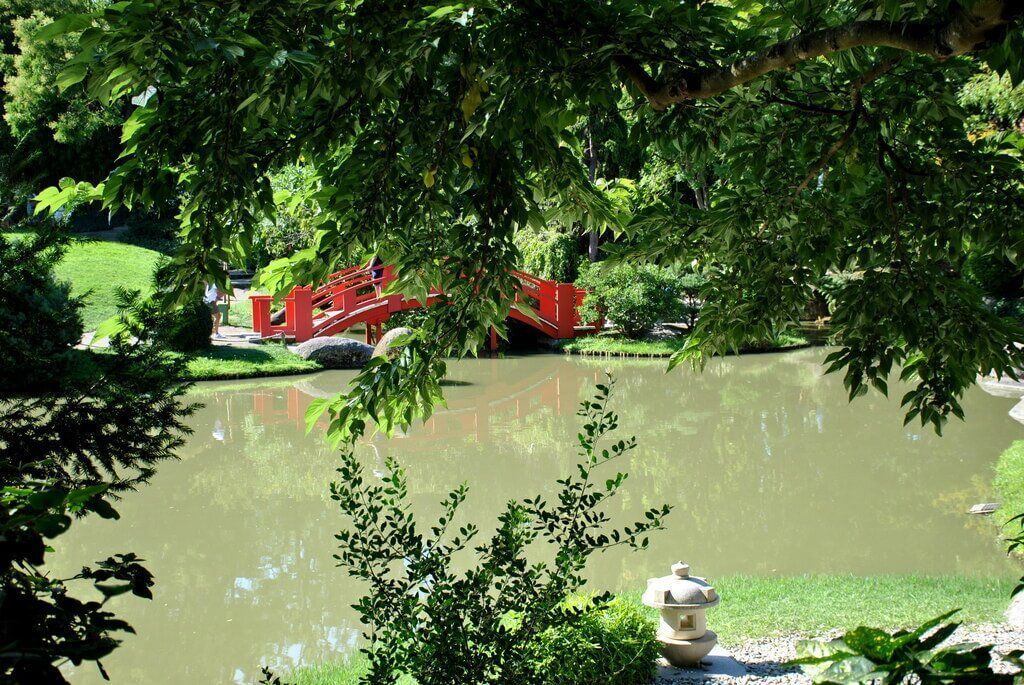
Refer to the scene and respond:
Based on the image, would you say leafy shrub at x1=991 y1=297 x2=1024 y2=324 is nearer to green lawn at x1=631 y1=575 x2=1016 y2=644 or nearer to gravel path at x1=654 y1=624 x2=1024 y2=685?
green lawn at x1=631 y1=575 x2=1016 y2=644

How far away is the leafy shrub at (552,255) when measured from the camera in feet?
67.3

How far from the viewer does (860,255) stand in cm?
353

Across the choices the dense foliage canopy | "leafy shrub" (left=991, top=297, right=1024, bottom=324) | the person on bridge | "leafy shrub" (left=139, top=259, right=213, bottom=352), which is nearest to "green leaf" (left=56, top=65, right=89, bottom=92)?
the dense foliage canopy

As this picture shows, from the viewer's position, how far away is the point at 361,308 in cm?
1755

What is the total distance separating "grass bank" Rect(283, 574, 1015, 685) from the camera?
492 cm

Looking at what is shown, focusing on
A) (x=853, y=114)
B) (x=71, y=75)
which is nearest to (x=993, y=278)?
(x=853, y=114)

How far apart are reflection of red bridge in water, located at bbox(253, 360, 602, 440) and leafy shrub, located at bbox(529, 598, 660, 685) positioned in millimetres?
7005

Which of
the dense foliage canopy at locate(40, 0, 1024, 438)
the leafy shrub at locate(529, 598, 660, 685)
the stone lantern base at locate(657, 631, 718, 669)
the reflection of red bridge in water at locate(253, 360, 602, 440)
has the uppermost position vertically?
the dense foliage canopy at locate(40, 0, 1024, 438)

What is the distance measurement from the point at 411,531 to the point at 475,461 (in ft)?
21.1

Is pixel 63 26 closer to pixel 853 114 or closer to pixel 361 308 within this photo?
Answer: pixel 853 114

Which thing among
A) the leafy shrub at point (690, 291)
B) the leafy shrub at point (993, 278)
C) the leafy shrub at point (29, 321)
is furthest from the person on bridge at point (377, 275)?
the leafy shrub at point (29, 321)

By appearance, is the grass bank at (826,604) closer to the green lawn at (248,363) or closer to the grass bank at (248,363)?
the grass bank at (248,363)

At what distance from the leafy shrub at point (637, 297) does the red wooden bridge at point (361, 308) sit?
623mm

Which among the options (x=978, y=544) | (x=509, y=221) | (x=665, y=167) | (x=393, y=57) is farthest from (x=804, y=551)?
(x=665, y=167)
